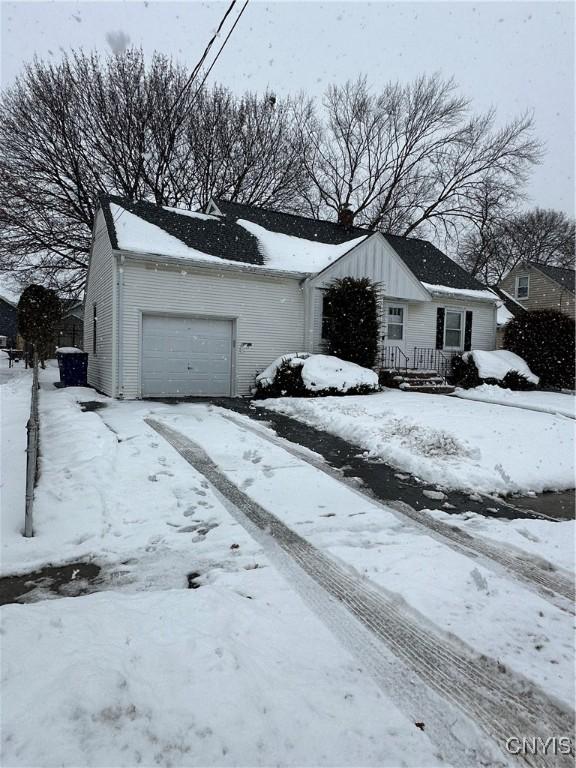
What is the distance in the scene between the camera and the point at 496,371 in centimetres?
1459

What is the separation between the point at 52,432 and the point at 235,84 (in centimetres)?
2478

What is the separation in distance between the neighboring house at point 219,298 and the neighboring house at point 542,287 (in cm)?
1406

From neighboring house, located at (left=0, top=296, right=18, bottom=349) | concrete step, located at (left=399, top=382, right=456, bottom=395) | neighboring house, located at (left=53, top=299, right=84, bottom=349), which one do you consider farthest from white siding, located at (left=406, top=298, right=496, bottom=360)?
neighboring house, located at (left=0, top=296, right=18, bottom=349)

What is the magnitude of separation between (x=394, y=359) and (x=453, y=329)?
132 inches

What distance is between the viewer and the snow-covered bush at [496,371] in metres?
14.4

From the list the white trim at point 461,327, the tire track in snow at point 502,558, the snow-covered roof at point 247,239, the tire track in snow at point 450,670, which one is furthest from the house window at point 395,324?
A: the tire track in snow at point 450,670

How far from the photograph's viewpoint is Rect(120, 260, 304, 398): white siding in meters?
11.1

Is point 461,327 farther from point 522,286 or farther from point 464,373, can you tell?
point 522,286

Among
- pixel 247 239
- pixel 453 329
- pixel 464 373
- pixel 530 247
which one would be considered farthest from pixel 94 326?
pixel 530 247

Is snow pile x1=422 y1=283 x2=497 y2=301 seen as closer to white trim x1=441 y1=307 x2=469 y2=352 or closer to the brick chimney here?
white trim x1=441 y1=307 x2=469 y2=352

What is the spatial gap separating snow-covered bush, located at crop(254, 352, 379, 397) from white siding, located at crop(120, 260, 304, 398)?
1039 mm

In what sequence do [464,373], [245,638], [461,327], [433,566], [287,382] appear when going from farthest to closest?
[461,327] < [464,373] < [287,382] < [433,566] < [245,638]

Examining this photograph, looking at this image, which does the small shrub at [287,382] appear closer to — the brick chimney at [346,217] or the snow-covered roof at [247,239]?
the snow-covered roof at [247,239]

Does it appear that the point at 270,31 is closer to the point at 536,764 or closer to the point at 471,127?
the point at 536,764
